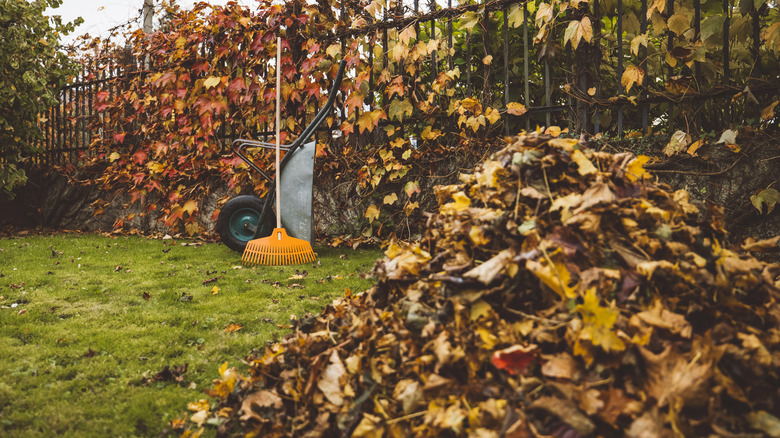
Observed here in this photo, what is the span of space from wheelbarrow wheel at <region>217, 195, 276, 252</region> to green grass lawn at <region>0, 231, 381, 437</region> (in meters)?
0.16

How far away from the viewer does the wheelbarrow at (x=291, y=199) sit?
11.1 feet

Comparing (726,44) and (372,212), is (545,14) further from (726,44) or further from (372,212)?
(372,212)

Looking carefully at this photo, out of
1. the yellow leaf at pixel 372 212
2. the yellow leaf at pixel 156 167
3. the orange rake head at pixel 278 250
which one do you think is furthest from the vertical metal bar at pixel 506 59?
the yellow leaf at pixel 156 167

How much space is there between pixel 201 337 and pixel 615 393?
5.68 ft

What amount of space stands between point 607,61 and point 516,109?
0.78 meters

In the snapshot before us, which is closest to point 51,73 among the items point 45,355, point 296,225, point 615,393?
point 296,225

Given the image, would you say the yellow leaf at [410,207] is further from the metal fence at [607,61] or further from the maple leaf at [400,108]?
the metal fence at [607,61]

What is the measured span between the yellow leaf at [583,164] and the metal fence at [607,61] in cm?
176

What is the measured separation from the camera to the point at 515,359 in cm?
94

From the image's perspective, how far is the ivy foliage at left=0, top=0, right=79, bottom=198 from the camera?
15.4ft

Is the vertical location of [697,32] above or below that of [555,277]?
above

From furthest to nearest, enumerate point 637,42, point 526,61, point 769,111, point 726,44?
point 526,61
point 637,42
point 726,44
point 769,111

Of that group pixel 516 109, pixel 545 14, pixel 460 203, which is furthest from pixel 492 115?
pixel 460 203

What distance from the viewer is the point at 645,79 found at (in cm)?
265
